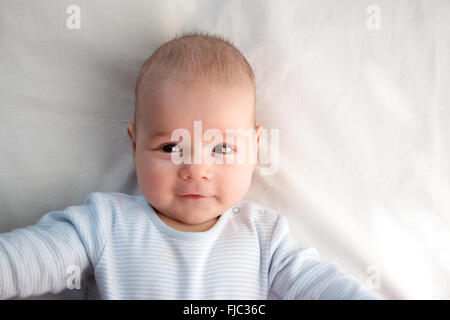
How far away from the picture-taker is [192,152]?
94 centimetres

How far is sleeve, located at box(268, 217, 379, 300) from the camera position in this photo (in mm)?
920

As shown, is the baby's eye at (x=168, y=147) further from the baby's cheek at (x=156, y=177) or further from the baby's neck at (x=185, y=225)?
the baby's neck at (x=185, y=225)

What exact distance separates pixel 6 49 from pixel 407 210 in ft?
3.50

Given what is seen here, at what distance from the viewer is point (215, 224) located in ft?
3.37

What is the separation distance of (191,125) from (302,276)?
1.31ft

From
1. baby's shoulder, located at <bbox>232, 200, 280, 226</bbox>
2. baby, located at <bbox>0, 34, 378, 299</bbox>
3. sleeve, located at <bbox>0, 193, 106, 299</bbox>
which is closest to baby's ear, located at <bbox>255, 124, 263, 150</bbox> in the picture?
baby, located at <bbox>0, 34, 378, 299</bbox>

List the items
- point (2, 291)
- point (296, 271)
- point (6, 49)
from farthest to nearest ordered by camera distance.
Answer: point (6, 49)
point (296, 271)
point (2, 291)

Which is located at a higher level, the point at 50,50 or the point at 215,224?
the point at 50,50

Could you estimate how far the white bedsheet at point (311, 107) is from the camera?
43.9 inches

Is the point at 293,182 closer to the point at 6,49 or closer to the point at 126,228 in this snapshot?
the point at 126,228

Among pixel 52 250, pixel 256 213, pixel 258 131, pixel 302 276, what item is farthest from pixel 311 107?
pixel 52 250

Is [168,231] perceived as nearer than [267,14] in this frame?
Yes
